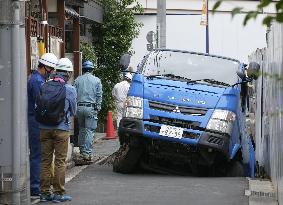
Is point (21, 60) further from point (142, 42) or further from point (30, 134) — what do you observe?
point (142, 42)

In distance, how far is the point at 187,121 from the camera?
35.6 ft

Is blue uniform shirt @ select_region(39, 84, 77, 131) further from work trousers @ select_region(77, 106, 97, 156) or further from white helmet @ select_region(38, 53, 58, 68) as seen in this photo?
work trousers @ select_region(77, 106, 97, 156)

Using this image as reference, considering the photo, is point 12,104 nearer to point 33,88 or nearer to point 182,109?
point 33,88

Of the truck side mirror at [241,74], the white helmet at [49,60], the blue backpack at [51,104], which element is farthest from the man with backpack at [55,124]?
the truck side mirror at [241,74]

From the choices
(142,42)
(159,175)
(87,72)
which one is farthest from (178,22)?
(159,175)

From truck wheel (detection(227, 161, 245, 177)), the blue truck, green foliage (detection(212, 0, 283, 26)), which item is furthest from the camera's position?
truck wheel (detection(227, 161, 245, 177))

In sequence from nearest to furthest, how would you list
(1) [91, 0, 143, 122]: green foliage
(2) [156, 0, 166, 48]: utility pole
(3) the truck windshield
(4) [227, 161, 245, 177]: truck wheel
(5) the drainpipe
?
(5) the drainpipe, (4) [227, 161, 245, 177]: truck wheel, (3) the truck windshield, (2) [156, 0, 166, 48]: utility pole, (1) [91, 0, 143, 122]: green foliage

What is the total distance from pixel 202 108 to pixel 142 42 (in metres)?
17.6

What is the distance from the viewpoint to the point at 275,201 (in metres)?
8.59

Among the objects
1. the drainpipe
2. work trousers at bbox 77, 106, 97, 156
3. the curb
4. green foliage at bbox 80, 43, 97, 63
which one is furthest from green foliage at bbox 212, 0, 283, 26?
green foliage at bbox 80, 43, 97, 63

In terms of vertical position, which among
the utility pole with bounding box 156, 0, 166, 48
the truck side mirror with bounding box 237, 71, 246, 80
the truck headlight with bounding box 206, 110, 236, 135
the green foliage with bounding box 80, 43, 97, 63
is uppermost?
the utility pole with bounding box 156, 0, 166, 48

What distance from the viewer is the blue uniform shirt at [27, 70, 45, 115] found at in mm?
8164

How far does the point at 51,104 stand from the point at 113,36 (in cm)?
1613

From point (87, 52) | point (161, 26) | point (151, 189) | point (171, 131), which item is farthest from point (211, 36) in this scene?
point (151, 189)
